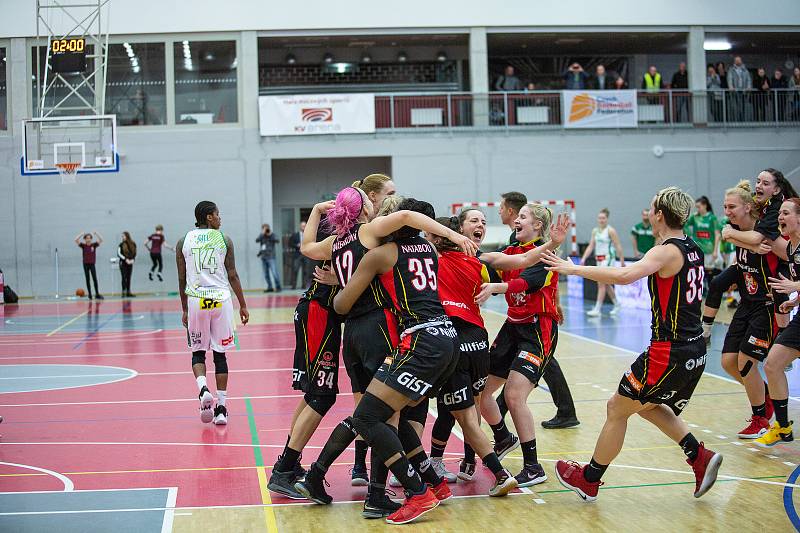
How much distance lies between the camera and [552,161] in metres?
28.7

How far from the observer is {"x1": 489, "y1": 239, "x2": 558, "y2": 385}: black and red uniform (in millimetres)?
6258

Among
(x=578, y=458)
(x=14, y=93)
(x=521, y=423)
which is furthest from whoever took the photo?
(x=14, y=93)

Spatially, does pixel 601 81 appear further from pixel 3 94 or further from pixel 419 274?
pixel 419 274

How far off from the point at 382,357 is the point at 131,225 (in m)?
24.6

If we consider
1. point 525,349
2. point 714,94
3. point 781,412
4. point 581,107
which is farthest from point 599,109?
point 525,349

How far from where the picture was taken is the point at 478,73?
94.2 feet

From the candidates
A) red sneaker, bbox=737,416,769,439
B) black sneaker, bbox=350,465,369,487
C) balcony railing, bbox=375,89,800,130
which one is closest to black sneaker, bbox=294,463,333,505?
black sneaker, bbox=350,465,369,487

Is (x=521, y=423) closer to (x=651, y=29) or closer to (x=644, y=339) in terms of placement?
(x=644, y=339)

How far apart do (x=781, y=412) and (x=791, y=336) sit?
24.9 inches

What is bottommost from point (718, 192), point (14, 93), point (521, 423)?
point (521, 423)

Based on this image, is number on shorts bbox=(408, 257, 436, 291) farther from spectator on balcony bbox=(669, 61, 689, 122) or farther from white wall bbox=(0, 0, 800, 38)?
spectator on balcony bbox=(669, 61, 689, 122)

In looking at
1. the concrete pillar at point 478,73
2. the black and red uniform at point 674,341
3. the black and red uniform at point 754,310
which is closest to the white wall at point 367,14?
the concrete pillar at point 478,73

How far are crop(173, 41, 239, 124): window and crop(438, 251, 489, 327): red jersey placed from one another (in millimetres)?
23817

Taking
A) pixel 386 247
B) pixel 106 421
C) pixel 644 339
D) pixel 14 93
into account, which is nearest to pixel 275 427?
pixel 106 421
